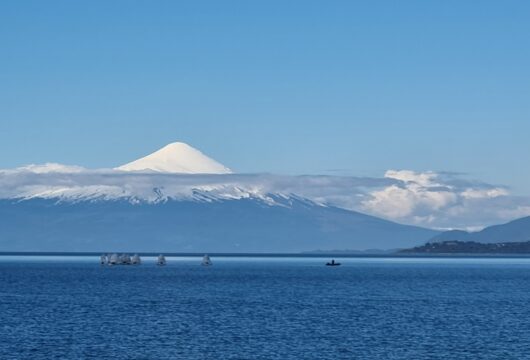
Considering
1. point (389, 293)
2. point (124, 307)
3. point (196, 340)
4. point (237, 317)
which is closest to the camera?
point (196, 340)

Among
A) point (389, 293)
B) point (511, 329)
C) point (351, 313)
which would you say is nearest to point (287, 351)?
point (511, 329)

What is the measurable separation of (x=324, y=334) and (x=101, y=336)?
54.0ft

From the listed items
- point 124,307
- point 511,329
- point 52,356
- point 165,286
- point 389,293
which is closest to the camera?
point 52,356

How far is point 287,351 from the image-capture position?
77500 mm

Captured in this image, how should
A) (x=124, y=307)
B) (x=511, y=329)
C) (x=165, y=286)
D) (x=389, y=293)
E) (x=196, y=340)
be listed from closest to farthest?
1. (x=196, y=340)
2. (x=511, y=329)
3. (x=124, y=307)
4. (x=389, y=293)
5. (x=165, y=286)

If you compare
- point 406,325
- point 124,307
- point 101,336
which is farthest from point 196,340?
point 124,307

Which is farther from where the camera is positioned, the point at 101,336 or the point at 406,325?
the point at 406,325

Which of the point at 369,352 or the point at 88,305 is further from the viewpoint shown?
the point at 88,305

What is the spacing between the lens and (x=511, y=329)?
3632 inches

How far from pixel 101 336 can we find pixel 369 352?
67.2 feet

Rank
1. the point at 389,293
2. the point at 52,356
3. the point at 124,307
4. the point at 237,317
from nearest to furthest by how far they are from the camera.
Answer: the point at 52,356, the point at 237,317, the point at 124,307, the point at 389,293

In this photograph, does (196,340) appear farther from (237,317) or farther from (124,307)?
(124,307)

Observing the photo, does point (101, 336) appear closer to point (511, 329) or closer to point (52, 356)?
point (52, 356)

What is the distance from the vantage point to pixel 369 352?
76875 millimetres
